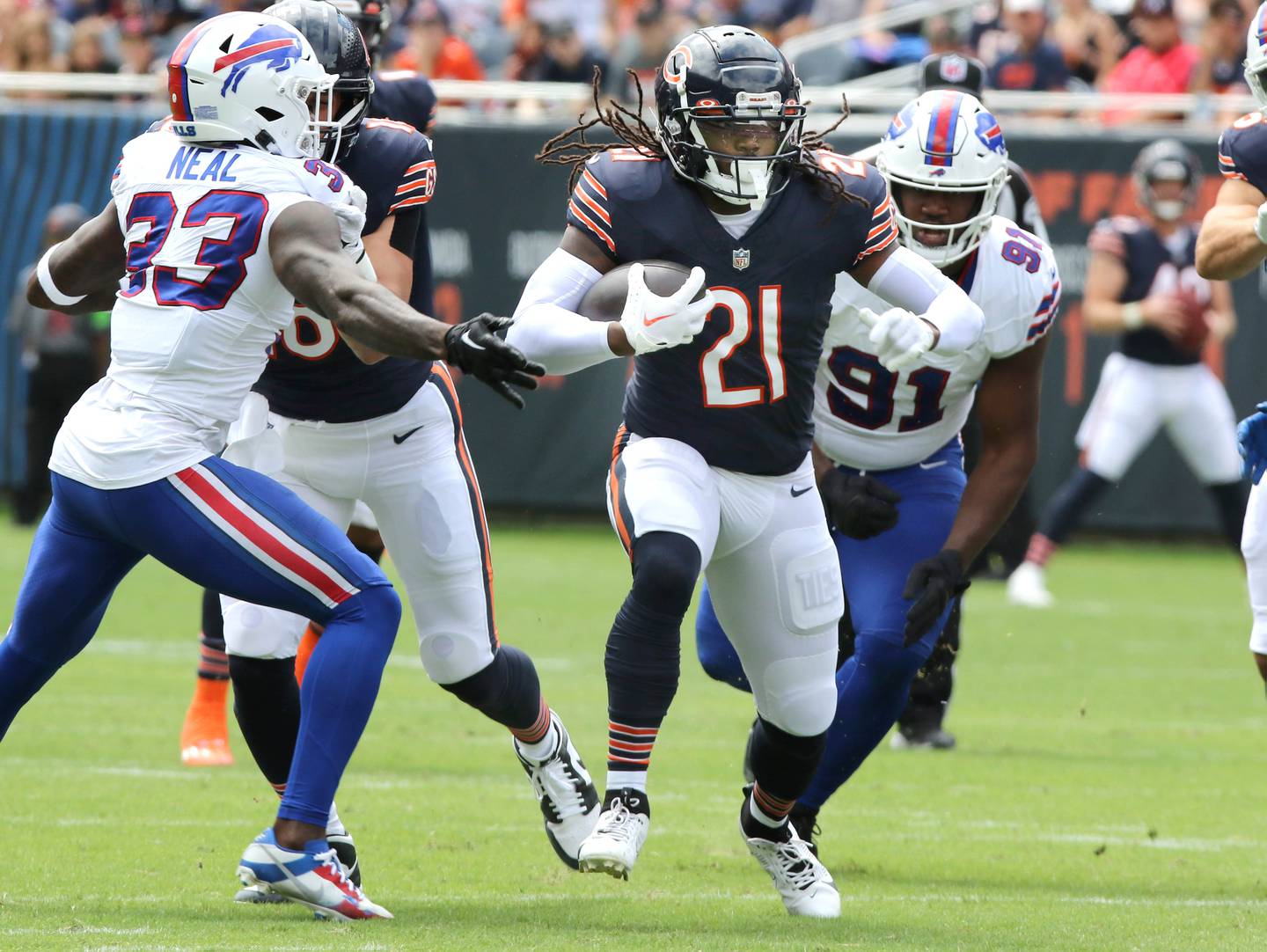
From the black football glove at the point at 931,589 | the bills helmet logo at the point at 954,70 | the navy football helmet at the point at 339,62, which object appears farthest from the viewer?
the bills helmet logo at the point at 954,70

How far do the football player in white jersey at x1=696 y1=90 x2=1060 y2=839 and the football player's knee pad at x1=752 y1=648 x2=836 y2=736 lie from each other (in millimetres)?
433

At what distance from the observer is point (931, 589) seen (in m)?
4.64

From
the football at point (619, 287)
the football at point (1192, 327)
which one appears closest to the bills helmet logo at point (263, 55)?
the football at point (619, 287)

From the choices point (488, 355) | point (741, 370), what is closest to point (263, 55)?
point (488, 355)

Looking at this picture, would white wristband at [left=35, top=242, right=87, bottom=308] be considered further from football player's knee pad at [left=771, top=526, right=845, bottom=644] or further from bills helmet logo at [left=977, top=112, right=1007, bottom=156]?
bills helmet logo at [left=977, top=112, right=1007, bottom=156]

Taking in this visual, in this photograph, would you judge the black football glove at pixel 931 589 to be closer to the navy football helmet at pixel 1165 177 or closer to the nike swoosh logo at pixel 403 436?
the nike swoosh logo at pixel 403 436

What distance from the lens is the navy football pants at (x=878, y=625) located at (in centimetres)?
470

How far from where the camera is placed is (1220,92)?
12344mm

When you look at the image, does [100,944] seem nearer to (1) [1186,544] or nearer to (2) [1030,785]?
(2) [1030,785]

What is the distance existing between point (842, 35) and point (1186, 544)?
411 cm

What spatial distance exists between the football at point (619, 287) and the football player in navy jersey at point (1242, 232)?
1.26 m

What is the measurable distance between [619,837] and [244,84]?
5.29ft

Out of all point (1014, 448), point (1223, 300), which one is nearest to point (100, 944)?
point (1014, 448)

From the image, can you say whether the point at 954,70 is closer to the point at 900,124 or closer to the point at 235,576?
the point at 900,124
